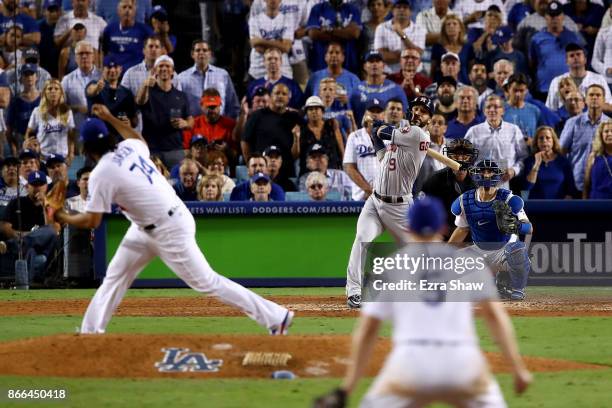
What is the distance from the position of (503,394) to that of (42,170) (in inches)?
374

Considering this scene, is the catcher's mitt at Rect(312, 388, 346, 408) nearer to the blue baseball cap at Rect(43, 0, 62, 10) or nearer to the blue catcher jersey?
the blue catcher jersey

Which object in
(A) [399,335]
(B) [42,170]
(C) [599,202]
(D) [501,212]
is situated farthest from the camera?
(B) [42,170]

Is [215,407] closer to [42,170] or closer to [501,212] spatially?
[501,212]

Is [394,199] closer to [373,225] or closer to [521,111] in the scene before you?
[373,225]

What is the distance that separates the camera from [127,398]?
22.5 feet

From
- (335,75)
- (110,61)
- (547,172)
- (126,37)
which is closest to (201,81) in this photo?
(110,61)

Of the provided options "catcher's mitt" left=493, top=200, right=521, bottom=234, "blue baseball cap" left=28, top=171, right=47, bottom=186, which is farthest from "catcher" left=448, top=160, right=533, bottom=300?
"blue baseball cap" left=28, top=171, right=47, bottom=186

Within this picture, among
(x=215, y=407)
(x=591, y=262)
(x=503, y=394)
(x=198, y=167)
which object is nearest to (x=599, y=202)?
(x=591, y=262)

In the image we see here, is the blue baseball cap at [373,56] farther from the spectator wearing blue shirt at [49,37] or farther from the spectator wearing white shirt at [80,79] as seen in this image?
the spectator wearing blue shirt at [49,37]

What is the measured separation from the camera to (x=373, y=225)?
11.0 meters

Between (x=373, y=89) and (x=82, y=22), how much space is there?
4.56 m

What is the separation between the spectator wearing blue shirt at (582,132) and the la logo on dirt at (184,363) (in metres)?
8.33

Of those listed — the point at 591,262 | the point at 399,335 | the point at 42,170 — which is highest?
the point at 399,335

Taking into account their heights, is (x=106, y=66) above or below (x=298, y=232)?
above
